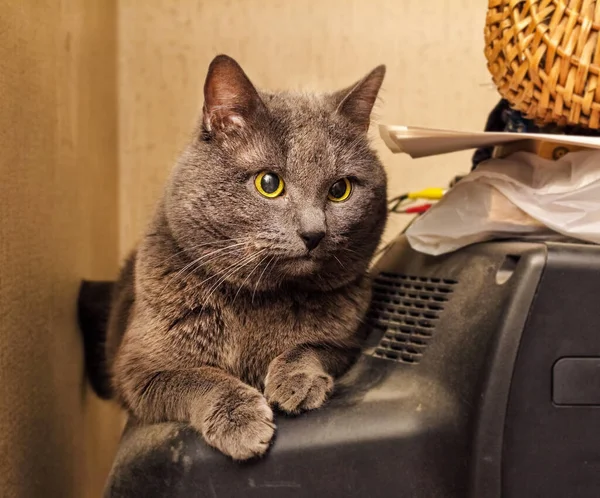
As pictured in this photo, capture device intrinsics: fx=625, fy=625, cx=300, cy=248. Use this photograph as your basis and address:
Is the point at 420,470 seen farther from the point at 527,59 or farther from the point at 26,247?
the point at 26,247

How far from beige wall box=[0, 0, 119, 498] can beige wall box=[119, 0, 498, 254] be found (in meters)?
0.08

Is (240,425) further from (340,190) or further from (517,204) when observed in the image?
(517,204)

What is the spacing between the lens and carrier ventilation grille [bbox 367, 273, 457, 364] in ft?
3.01

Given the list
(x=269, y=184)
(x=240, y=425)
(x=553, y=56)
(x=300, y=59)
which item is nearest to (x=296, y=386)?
(x=240, y=425)

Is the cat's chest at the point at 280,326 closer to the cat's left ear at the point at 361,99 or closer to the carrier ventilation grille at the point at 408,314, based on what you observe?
the carrier ventilation grille at the point at 408,314

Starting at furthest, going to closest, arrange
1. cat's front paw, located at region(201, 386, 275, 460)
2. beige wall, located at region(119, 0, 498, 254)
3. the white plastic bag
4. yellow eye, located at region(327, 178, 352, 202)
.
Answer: beige wall, located at region(119, 0, 498, 254), yellow eye, located at region(327, 178, 352, 202), the white plastic bag, cat's front paw, located at region(201, 386, 275, 460)

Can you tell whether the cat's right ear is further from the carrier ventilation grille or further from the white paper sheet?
the carrier ventilation grille

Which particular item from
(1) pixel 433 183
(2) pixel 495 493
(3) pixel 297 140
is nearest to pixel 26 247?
(3) pixel 297 140

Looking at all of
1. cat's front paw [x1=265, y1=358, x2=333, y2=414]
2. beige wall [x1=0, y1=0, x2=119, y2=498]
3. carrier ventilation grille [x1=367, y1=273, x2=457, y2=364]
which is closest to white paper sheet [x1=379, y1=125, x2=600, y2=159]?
carrier ventilation grille [x1=367, y1=273, x2=457, y2=364]

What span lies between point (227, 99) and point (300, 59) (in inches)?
34.3

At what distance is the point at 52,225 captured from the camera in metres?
1.23

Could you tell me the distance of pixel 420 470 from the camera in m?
0.78

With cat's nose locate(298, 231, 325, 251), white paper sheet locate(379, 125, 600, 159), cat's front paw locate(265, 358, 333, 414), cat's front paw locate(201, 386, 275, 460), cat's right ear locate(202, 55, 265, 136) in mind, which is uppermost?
cat's right ear locate(202, 55, 265, 136)

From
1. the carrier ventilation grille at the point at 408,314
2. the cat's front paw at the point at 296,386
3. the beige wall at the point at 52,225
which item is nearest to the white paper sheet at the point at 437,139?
the carrier ventilation grille at the point at 408,314
